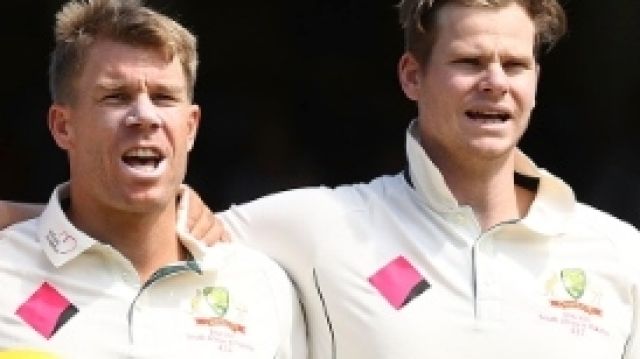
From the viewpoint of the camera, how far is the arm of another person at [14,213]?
3.82m

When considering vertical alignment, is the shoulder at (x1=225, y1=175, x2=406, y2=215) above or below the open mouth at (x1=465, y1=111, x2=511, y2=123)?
below

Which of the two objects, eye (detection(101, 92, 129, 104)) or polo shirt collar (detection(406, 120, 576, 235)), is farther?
polo shirt collar (detection(406, 120, 576, 235))

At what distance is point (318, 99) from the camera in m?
6.61

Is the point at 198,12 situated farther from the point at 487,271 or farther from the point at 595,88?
the point at 487,271

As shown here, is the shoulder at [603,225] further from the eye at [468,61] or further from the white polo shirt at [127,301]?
the white polo shirt at [127,301]

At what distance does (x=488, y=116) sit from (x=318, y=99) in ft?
9.59

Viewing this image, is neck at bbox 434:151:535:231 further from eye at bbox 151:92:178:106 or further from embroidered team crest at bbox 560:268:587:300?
eye at bbox 151:92:178:106

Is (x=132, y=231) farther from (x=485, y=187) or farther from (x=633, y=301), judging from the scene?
A: (x=633, y=301)

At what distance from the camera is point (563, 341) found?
3645mm

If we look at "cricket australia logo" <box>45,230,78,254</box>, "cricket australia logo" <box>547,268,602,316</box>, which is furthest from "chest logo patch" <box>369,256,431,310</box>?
"cricket australia logo" <box>45,230,78,254</box>

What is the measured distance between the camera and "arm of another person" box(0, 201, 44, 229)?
3.82m

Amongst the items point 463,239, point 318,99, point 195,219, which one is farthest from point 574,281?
point 318,99

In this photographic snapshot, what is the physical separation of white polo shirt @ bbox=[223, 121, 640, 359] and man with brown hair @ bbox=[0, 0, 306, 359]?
Result: 4.6 inches

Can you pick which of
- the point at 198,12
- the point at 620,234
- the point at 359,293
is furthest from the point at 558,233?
the point at 198,12
